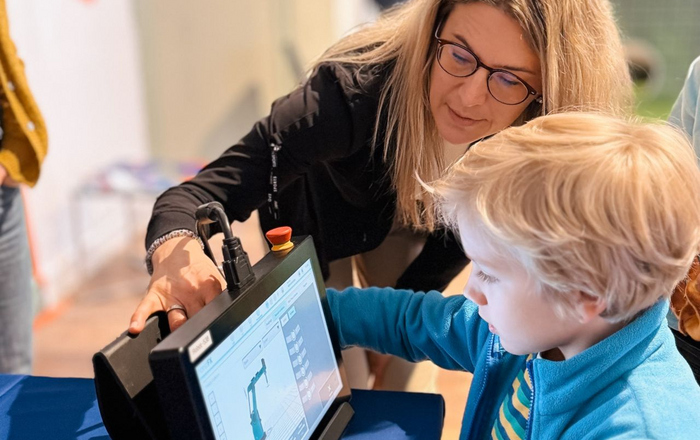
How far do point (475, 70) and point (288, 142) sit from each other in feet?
0.98

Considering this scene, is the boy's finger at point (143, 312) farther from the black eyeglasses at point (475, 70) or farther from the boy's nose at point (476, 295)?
the black eyeglasses at point (475, 70)

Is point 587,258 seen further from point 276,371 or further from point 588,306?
point 276,371

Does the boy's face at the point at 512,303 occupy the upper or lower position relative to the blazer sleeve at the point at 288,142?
lower

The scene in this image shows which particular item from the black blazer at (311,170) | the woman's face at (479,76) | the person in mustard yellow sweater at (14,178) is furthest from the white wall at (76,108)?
the woman's face at (479,76)

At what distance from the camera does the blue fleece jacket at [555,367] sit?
0.68 m

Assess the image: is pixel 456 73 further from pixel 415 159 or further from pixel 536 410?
pixel 536 410

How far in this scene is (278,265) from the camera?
0.74m

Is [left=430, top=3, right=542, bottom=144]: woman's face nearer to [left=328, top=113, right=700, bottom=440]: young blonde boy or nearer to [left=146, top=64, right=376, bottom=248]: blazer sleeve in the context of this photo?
[left=146, top=64, right=376, bottom=248]: blazer sleeve

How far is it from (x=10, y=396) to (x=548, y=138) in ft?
2.47

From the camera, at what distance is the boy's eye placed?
0.73 m

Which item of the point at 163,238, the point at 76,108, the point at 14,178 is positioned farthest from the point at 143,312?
the point at 76,108

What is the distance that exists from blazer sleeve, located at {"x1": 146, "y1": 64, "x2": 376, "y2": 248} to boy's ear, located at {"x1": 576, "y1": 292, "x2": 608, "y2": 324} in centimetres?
51

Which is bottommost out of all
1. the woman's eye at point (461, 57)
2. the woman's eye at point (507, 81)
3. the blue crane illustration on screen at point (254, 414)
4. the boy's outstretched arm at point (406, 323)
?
the boy's outstretched arm at point (406, 323)

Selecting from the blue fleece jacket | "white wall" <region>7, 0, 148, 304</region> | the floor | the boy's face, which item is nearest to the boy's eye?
the boy's face
